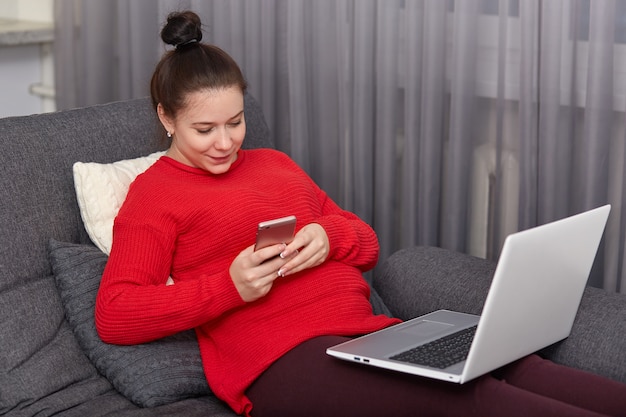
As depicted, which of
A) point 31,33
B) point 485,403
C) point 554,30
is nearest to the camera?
point 485,403

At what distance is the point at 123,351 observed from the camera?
167cm

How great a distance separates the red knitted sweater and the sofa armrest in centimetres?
18

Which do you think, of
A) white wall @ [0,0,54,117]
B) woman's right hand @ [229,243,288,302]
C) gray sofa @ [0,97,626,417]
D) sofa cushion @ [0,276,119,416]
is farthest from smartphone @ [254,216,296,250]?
white wall @ [0,0,54,117]

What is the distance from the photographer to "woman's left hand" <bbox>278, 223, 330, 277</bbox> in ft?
5.34

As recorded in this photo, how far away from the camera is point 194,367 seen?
5.55 ft

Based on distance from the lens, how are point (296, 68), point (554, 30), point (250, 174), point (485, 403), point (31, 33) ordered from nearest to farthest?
1. point (485, 403)
2. point (250, 174)
3. point (554, 30)
4. point (296, 68)
5. point (31, 33)

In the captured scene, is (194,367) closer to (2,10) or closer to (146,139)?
(146,139)

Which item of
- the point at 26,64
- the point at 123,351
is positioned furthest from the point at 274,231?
the point at 26,64

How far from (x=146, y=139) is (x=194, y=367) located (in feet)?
1.79

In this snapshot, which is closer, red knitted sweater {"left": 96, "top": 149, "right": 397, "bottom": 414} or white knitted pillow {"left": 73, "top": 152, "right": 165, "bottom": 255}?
red knitted sweater {"left": 96, "top": 149, "right": 397, "bottom": 414}

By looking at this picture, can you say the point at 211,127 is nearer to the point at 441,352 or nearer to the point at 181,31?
the point at 181,31

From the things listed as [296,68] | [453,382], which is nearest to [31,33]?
[296,68]

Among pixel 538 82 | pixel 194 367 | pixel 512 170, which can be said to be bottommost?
pixel 194 367

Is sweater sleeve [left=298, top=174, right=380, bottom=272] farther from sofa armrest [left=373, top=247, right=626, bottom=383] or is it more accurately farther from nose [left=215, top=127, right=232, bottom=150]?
nose [left=215, top=127, right=232, bottom=150]
